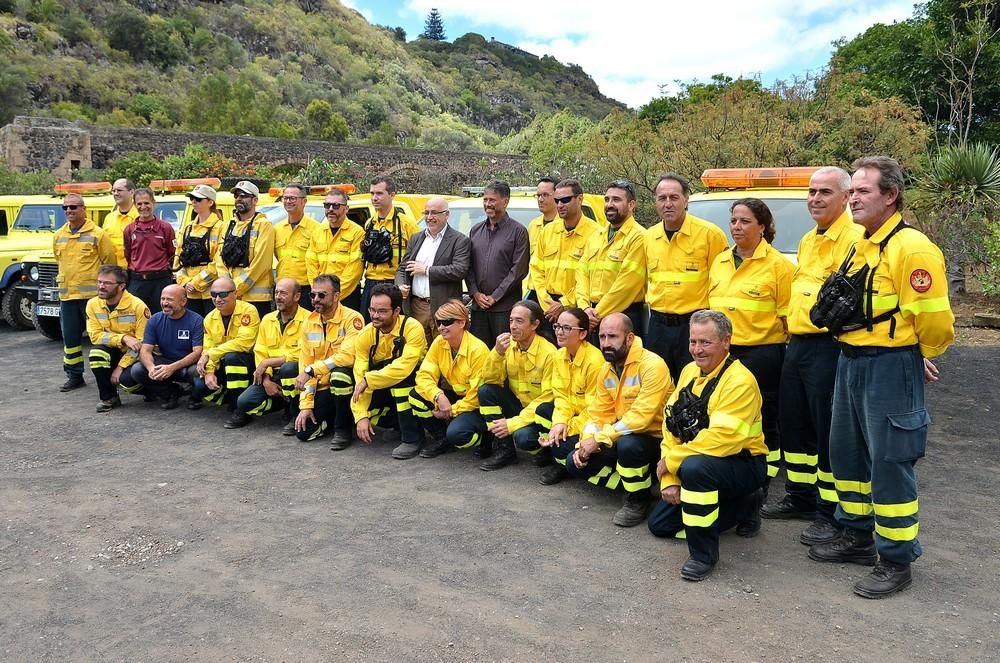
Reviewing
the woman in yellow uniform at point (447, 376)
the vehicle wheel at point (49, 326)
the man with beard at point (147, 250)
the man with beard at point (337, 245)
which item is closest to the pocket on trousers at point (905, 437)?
the woman in yellow uniform at point (447, 376)

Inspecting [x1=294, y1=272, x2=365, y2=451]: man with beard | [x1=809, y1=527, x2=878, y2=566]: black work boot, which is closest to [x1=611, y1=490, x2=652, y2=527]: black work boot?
[x1=809, y1=527, x2=878, y2=566]: black work boot

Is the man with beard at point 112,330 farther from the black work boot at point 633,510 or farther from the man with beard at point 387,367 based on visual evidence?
the black work boot at point 633,510

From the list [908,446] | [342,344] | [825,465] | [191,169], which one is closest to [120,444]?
[342,344]

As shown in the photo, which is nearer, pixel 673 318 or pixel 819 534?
pixel 819 534

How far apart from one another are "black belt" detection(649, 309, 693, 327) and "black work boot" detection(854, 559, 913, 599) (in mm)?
2010

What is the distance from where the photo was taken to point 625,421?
4.91 m

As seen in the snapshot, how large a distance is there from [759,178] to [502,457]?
3.51 meters

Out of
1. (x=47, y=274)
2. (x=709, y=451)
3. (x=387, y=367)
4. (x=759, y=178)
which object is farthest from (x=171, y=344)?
(x=759, y=178)

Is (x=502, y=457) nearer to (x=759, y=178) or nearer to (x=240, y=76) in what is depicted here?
(x=759, y=178)

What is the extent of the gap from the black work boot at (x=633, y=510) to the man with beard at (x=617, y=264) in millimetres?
1381

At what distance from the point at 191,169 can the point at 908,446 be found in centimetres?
2516

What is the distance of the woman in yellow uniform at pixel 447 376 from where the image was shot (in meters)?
6.16

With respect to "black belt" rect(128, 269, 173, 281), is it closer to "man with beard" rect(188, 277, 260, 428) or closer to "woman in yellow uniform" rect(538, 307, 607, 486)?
"man with beard" rect(188, 277, 260, 428)

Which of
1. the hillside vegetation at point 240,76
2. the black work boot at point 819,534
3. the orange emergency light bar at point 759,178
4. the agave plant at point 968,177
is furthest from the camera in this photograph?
the hillside vegetation at point 240,76
